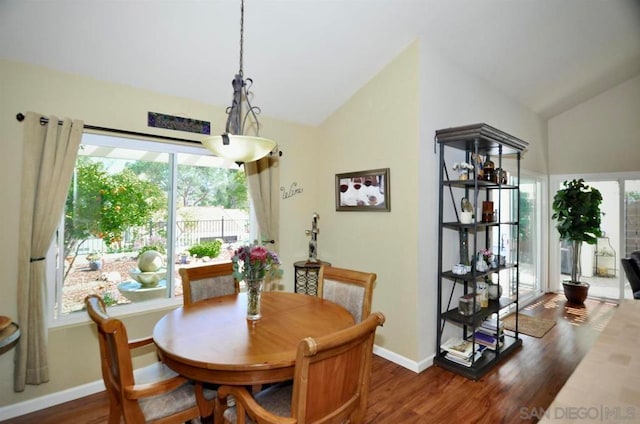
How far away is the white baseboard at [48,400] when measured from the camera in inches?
86.6

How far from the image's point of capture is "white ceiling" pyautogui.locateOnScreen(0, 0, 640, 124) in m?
2.17

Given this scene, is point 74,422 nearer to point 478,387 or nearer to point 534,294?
point 478,387

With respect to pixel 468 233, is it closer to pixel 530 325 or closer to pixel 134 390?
pixel 530 325

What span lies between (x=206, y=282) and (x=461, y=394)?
2201mm

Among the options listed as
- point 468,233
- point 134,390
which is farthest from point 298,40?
point 134,390

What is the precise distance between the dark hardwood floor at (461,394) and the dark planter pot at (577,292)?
1866mm

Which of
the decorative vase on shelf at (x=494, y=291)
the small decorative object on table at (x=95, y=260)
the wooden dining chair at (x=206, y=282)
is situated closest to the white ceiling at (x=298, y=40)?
the small decorative object on table at (x=95, y=260)

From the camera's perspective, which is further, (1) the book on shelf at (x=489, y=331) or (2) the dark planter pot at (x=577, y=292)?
(2) the dark planter pot at (x=577, y=292)

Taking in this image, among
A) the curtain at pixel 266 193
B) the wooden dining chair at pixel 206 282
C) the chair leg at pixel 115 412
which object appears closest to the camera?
the chair leg at pixel 115 412

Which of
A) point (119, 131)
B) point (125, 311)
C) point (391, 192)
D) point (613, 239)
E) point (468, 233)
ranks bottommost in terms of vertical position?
point (125, 311)

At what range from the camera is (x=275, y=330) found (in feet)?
5.93

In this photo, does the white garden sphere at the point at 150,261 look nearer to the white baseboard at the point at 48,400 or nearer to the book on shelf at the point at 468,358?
the white baseboard at the point at 48,400

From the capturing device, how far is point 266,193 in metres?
3.47

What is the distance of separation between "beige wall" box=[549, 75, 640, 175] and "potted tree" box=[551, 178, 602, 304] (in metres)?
0.46
